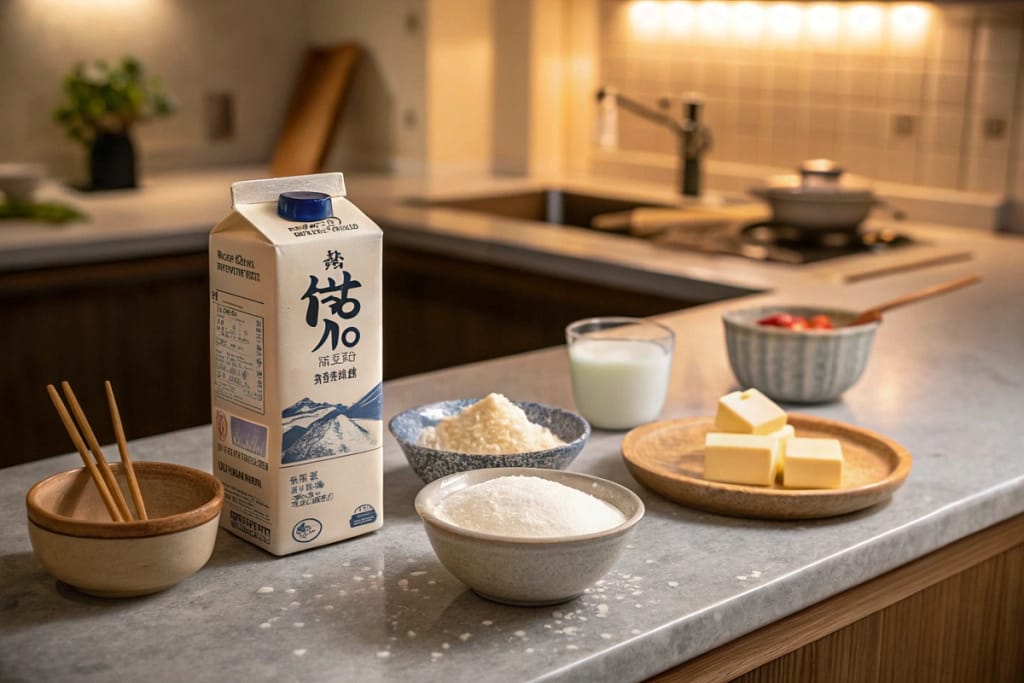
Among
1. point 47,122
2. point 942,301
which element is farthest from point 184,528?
point 47,122

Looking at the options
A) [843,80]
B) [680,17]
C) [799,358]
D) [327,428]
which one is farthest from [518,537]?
[680,17]

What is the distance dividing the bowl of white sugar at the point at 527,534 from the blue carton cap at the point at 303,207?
243mm

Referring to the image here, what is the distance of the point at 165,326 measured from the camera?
2959 mm

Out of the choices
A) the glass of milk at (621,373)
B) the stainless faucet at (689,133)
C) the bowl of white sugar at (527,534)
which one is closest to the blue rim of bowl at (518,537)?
the bowl of white sugar at (527,534)

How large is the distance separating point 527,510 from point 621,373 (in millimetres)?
452

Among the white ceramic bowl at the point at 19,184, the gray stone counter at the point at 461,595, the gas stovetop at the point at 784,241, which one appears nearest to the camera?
the gray stone counter at the point at 461,595

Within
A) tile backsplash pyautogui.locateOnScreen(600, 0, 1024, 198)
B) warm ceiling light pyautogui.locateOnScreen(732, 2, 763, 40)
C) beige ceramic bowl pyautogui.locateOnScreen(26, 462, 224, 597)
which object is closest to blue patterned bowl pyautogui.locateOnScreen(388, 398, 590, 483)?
beige ceramic bowl pyautogui.locateOnScreen(26, 462, 224, 597)

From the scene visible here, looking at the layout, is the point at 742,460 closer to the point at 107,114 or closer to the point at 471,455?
the point at 471,455

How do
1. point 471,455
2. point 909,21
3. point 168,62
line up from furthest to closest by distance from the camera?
point 168,62 → point 909,21 → point 471,455

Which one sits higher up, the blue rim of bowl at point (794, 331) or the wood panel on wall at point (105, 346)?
the blue rim of bowl at point (794, 331)

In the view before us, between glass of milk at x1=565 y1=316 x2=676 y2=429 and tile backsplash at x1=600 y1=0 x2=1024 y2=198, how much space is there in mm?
1737

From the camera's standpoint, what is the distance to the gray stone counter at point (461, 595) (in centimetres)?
90

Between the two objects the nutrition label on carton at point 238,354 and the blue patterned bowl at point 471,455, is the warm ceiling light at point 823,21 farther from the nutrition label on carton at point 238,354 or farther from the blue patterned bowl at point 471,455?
the nutrition label on carton at point 238,354

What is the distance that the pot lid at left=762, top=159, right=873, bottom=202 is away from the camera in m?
2.61
